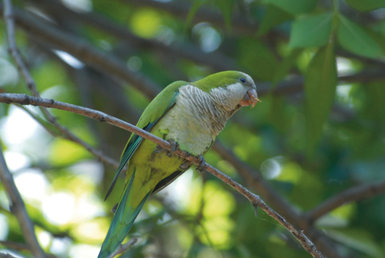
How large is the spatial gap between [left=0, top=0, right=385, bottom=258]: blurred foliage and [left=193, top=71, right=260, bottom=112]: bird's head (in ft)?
0.85

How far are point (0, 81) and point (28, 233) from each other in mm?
4844

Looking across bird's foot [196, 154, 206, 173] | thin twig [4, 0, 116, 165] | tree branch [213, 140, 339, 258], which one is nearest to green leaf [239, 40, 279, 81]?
tree branch [213, 140, 339, 258]

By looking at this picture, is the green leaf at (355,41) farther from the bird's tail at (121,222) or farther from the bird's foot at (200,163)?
the bird's tail at (121,222)

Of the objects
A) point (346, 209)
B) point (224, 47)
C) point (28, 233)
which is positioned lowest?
point (28, 233)

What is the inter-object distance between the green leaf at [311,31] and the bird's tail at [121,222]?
63.7 inches

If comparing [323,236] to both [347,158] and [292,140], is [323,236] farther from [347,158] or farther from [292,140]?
[292,140]

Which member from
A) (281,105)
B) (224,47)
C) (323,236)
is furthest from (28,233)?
(224,47)

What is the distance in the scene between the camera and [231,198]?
21.5ft

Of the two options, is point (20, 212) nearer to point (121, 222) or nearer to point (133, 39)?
point (121, 222)

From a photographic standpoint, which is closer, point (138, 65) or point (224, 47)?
point (138, 65)

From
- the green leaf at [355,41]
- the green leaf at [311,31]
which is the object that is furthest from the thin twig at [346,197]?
the green leaf at [311,31]

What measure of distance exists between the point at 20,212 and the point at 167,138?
1.57m

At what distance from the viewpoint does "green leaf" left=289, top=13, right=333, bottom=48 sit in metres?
3.23

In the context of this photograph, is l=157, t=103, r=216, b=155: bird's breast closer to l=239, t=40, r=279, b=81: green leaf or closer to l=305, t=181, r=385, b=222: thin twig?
l=305, t=181, r=385, b=222: thin twig
